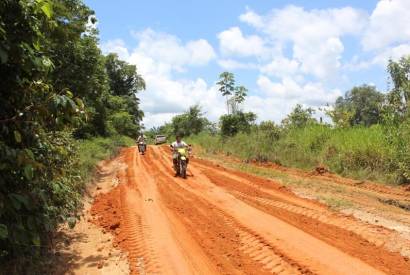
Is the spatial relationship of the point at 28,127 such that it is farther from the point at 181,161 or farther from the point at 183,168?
the point at 181,161

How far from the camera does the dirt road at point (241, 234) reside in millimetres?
7152

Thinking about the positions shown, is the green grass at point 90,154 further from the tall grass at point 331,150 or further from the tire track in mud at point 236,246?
the tall grass at point 331,150

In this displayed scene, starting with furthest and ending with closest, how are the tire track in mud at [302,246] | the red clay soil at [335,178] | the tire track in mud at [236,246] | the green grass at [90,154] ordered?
the green grass at [90,154], the red clay soil at [335,178], the tire track in mud at [236,246], the tire track in mud at [302,246]

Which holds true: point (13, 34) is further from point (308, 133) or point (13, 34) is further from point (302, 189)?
point (308, 133)

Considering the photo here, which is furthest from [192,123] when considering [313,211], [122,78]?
[313,211]

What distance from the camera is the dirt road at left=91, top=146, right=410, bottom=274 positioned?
7.15 metres

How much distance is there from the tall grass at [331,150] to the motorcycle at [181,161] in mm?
5822

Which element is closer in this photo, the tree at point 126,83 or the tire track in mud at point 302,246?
the tire track in mud at point 302,246

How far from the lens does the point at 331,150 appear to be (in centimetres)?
2153

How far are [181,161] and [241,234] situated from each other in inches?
380

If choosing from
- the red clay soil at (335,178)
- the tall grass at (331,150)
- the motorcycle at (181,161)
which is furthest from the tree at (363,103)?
the motorcycle at (181,161)

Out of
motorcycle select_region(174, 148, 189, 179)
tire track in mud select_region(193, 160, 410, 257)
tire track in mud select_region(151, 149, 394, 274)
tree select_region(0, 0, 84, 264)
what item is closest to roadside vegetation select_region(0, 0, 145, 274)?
tree select_region(0, 0, 84, 264)

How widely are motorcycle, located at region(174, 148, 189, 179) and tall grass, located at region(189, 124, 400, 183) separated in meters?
5.82

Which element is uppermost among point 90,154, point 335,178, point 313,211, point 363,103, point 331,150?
point 363,103
